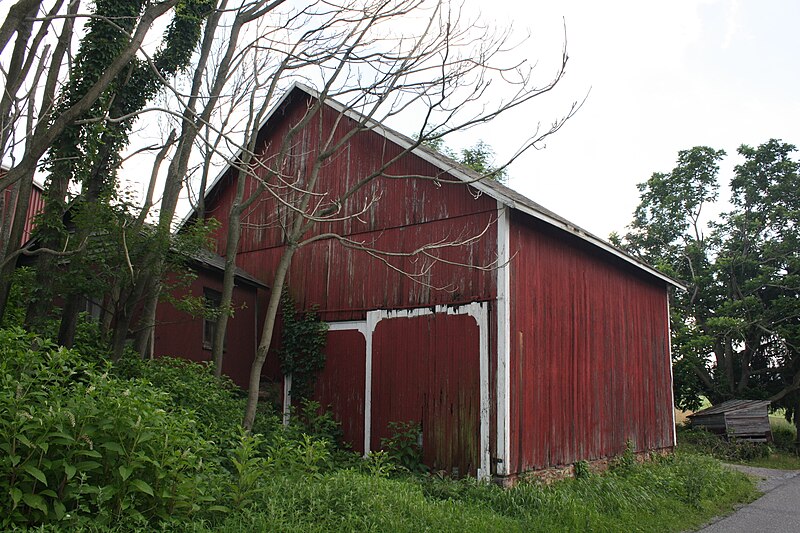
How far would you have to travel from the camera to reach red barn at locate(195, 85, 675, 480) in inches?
397

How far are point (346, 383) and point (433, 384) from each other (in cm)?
198

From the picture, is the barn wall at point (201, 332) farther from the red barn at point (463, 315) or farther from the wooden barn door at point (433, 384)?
the wooden barn door at point (433, 384)

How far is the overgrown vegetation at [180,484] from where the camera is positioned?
493 cm

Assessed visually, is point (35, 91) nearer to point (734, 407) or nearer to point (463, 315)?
point (463, 315)

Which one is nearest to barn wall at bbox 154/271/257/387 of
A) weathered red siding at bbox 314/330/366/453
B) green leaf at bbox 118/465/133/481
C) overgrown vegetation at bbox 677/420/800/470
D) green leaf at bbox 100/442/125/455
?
weathered red siding at bbox 314/330/366/453

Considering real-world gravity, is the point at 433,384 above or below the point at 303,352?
below

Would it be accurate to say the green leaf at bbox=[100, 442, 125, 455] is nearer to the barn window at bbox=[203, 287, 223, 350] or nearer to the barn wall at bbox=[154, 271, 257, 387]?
the barn wall at bbox=[154, 271, 257, 387]

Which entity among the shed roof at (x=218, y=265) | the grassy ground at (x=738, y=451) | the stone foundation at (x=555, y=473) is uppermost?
the shed roof at (x=218, y=265)

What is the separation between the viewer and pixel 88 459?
5.27 metres

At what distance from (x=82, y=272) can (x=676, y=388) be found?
21729mm

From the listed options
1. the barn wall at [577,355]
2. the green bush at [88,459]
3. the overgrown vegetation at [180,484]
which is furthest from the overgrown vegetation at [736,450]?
the green bush at [88,459]

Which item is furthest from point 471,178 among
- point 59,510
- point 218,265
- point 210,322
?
point 59,510

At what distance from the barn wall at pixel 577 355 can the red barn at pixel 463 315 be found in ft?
0.12

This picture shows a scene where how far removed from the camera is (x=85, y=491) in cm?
490
